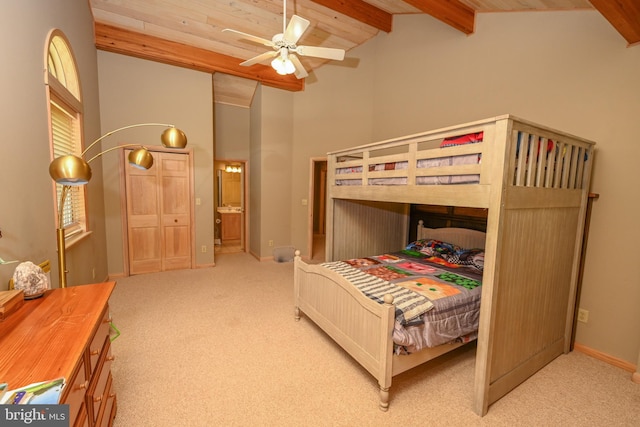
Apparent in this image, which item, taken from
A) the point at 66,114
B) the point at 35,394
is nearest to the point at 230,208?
the point at 66,114

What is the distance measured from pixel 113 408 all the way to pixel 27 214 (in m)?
1.35

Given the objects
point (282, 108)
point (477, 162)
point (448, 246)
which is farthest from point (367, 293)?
point (282, 108)

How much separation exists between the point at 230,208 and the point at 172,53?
374 centimetres

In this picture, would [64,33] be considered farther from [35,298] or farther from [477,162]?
[477,162]

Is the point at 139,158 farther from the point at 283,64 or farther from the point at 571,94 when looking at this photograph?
the point at 571,94

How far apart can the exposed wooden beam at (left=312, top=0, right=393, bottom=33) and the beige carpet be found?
3812mm

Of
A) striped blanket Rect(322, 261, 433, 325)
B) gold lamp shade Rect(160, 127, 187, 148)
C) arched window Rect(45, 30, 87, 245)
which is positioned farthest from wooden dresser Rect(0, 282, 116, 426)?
striped blanket Rect(322, 261, 433, 325)

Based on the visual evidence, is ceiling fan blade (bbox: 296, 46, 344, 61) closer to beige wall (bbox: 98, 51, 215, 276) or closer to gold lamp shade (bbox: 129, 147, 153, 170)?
gold lamp shade (bbox: 129, 147, 153, 170)

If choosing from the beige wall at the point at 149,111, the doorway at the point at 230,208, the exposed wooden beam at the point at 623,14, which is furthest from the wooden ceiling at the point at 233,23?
the doorway at the point at 230,208

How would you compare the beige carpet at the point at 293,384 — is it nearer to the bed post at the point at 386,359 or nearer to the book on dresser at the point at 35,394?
the bed post at the point at 386,359

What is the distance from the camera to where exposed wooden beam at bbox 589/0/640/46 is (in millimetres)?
1721

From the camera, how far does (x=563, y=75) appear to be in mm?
2561

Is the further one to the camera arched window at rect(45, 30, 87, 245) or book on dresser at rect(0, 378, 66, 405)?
arched window at rect(45, 30, 87, 245)

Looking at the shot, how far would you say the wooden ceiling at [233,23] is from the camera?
3127 mm
